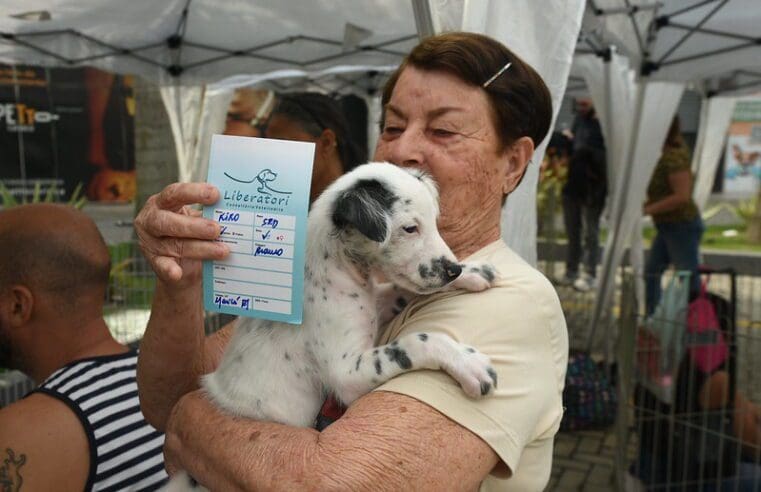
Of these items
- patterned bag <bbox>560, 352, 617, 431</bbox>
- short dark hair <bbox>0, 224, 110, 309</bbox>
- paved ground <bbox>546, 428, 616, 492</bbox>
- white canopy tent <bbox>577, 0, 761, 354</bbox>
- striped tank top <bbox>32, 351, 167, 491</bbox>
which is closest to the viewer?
striped tank top <bbox>32, 351, 167, 491</bbox>

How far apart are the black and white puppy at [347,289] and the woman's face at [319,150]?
2082 millimetres

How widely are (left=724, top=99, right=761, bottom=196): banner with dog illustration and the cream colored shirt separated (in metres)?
19.6

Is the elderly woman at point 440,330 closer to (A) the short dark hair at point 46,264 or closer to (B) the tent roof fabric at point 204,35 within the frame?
(A) the short dark hair at point 46,264

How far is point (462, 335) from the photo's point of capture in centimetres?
168

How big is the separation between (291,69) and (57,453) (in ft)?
19.9

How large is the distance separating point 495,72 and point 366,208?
1.86 ft

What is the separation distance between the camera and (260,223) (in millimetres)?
1499

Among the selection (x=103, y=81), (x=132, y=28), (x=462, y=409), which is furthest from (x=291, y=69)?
(x=462, y=409)

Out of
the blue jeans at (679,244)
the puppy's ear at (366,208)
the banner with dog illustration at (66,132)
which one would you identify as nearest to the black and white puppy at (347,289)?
the puppy's ear at (366,208)

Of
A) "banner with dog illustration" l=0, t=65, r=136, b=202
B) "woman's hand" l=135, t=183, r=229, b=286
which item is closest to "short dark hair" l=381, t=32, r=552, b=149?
"woman's hand" l=135, t=183, r=229, b=286

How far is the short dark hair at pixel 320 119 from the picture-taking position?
4125mm

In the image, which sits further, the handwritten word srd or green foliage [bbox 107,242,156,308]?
green foliage [bbox 107,242,156,308]

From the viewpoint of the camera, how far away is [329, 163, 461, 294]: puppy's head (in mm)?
1707

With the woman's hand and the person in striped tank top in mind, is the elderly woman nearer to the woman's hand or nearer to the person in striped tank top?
the woman's hand
